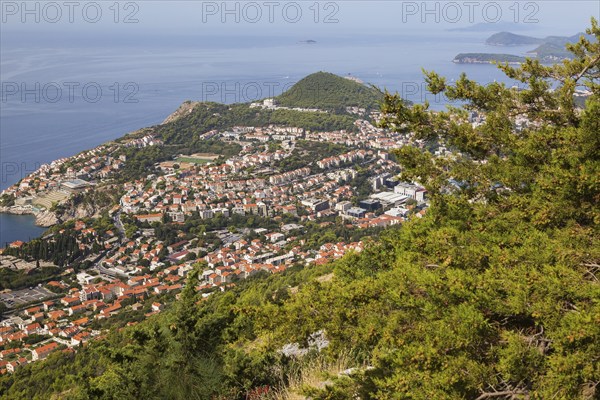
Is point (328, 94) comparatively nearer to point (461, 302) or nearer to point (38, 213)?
point (38, 213)

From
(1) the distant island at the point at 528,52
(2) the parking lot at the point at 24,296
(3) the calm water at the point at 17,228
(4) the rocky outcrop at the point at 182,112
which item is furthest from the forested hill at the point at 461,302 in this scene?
(1) the distant island at the point at 528,52

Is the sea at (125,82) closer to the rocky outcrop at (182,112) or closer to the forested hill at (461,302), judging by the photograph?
the rocky outcrop at (182,112)

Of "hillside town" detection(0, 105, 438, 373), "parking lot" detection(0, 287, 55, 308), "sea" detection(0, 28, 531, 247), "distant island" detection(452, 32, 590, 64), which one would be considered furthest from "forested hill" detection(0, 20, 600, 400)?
"distant island" detection(452, 32, 590, 64)

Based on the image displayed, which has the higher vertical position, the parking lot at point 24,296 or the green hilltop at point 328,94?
the green hilltop at point 328,94

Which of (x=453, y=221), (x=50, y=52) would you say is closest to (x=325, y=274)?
(x=453, y=221)

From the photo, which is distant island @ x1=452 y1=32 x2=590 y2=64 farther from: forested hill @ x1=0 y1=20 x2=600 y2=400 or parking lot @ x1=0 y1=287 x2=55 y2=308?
forested hill @ x1=0 y1=20 x2=600 y2=400

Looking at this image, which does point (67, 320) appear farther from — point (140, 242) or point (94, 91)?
point (94, 91)
